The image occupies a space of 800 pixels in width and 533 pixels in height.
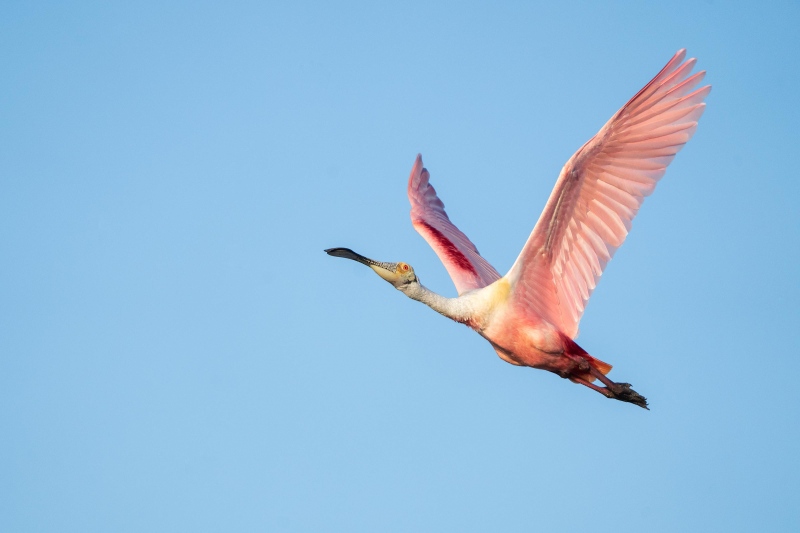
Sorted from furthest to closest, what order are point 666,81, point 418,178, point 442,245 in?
point 418,178, point 442,245, point 666,81

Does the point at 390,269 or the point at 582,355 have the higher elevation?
the point at 390,269

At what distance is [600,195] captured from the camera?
47.2 feet

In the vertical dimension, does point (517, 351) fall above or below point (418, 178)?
below

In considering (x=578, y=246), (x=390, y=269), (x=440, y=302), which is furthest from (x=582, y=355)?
(x=390, y=269)

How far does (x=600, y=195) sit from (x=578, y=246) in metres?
0.70

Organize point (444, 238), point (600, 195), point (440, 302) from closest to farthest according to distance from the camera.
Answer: point (600, 195) → point (440, 302) → point (444, 238)

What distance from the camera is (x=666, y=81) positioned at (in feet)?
44.7

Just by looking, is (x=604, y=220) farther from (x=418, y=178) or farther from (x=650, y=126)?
(x=418, y=178)

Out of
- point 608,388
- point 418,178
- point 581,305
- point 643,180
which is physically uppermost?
point 418,178

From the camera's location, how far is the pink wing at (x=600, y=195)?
13.8 m

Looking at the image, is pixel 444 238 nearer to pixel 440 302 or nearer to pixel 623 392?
pixel 440 302

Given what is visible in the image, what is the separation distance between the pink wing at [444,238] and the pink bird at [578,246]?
69 cm

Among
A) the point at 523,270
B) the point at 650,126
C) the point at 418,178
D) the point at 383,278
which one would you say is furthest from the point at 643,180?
the point at 418,178

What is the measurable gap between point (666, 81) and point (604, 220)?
174cm
